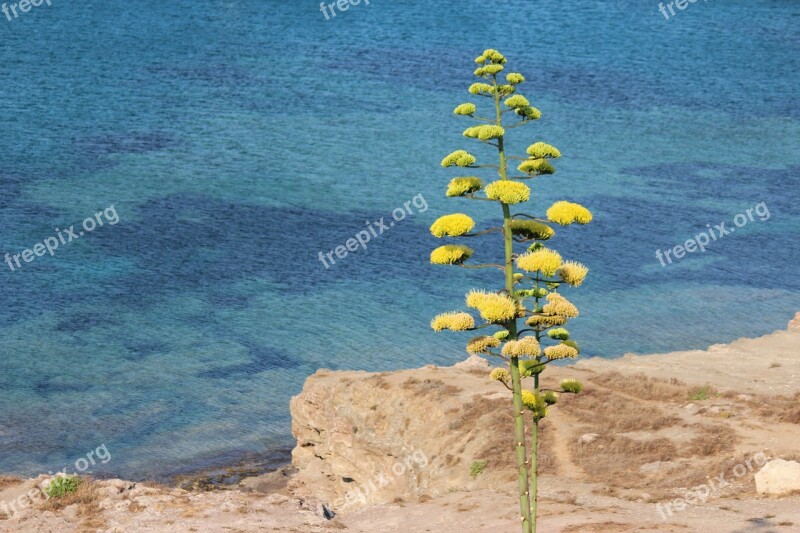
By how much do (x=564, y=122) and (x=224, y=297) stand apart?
50.8 meters

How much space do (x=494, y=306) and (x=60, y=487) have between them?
24.4m

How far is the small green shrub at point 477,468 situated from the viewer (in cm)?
4622

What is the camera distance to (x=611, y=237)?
297 ft

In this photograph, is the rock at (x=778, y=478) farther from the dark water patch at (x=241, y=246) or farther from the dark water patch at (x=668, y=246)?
the dark water patch at (x=241, y=246)

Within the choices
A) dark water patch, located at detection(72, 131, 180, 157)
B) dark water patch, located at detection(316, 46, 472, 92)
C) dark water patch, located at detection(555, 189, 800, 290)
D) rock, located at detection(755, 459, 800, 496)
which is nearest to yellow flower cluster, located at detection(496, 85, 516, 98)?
rock, located at detection(755, 459, 800, 496)

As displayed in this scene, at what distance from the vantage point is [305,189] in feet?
329

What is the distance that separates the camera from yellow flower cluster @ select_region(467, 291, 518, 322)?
2730 cm

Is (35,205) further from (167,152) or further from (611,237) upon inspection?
(611,237)

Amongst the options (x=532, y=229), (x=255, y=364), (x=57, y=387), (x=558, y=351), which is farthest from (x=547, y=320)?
(x=57, y=387)

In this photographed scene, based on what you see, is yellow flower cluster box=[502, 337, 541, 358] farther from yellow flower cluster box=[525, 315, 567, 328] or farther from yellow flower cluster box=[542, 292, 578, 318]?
yellow flower cluster box=[542, 292, 578, 318]

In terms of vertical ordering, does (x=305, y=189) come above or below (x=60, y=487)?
above

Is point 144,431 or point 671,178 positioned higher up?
point 671,178

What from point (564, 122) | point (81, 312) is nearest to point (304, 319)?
point (81, 312)

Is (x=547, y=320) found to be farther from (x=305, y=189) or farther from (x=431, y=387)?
(x=305, y=189)
